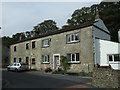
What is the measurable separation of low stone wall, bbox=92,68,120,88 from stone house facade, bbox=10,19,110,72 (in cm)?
932

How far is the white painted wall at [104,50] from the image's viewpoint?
22172mm

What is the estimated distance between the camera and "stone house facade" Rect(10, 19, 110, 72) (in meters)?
23.8

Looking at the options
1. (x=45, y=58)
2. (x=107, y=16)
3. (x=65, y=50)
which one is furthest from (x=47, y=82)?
(x=107, y=16)

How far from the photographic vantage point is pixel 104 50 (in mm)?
23156

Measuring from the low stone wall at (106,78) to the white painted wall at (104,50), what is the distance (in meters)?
9.22

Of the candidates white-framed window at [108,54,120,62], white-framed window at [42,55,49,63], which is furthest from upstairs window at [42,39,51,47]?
white-framed window at [108,54,120,62]

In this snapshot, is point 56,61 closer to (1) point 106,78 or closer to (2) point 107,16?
(1) point 106,78

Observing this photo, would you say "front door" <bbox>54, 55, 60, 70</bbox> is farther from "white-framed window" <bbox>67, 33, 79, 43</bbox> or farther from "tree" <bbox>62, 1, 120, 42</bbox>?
"tree" <bbox>62, 1, 120, 42</bbox>

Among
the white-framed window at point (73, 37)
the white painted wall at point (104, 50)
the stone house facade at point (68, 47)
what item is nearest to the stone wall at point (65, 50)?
the stone house facade at point (68, 47)

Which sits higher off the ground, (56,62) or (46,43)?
(46,43)

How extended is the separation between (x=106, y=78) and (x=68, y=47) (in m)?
13.8

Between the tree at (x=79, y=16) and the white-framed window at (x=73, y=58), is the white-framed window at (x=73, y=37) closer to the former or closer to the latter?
the white-framed window at (x=73, y=58)

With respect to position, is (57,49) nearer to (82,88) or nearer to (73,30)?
(73,30)

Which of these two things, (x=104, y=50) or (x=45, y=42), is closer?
(x=104, y=50)
